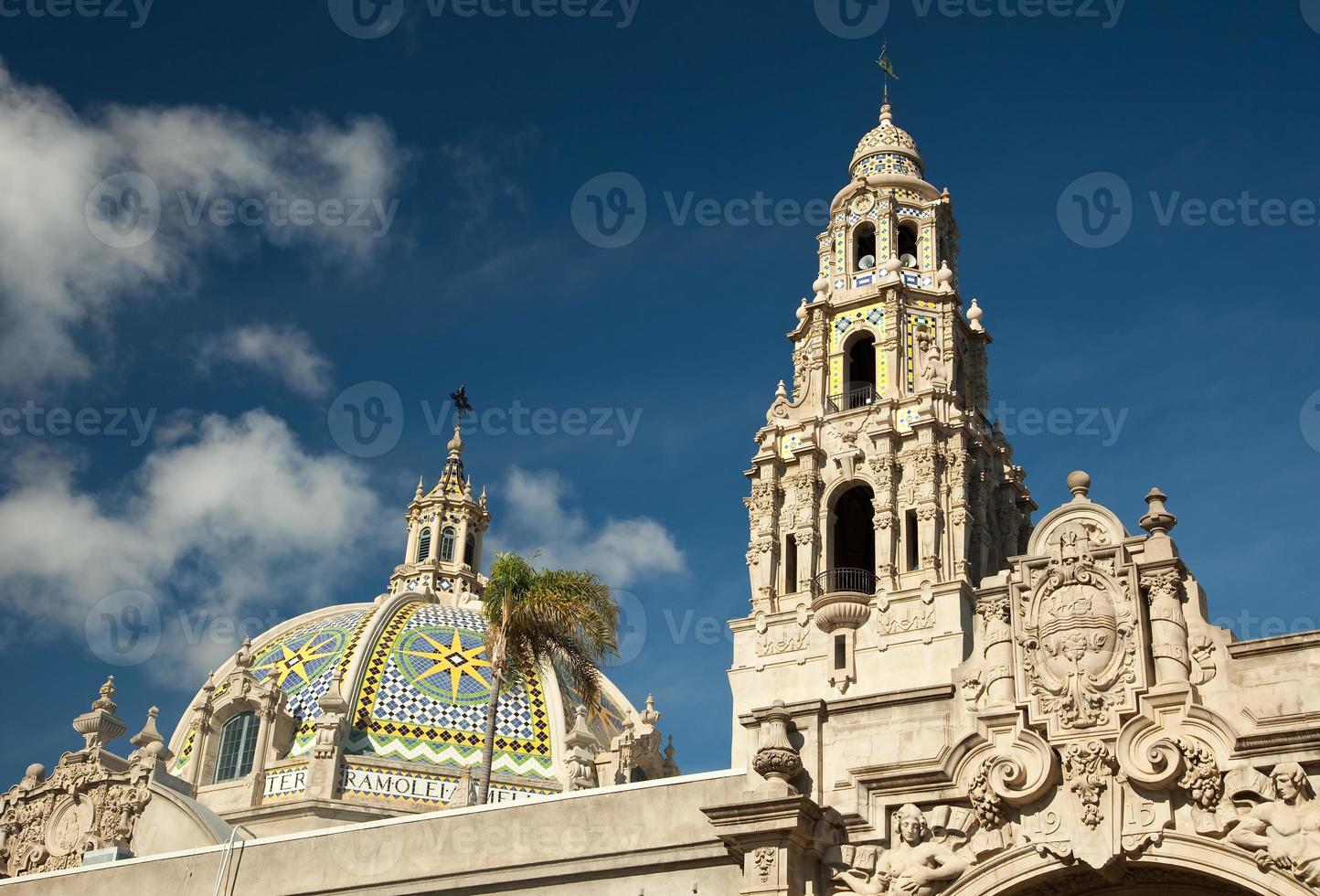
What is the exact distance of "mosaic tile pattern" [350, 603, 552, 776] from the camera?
1887 inches

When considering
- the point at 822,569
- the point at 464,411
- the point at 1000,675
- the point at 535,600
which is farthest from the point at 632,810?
the point at 464,411

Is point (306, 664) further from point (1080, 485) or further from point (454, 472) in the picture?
point (1080, 485)

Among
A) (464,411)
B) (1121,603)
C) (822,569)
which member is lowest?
(1121,603)

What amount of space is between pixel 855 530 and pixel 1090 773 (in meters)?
28.5

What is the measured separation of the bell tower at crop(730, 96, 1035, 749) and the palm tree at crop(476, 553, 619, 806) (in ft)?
17.5

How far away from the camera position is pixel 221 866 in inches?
938

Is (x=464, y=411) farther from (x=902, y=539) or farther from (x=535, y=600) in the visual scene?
(x=535, y=600)

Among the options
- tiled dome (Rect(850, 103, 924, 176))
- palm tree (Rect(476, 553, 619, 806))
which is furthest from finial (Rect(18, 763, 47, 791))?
tiled dome (Rect(850, 103, 924, 176))

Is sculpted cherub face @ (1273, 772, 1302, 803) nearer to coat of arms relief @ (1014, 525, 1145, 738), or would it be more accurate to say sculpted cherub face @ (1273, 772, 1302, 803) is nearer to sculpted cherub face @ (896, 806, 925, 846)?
coat of arms relief @ (1014, 525, 1145, 738)

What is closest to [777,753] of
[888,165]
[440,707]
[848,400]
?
[848,400]

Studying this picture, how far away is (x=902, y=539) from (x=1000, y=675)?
23877 millimetres

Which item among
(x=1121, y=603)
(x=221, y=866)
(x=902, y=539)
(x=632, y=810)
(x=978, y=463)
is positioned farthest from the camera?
(x=978, y=463)

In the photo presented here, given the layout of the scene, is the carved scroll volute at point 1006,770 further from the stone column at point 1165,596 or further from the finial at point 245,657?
the finial at point 245,657

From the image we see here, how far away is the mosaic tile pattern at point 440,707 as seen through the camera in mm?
47938
